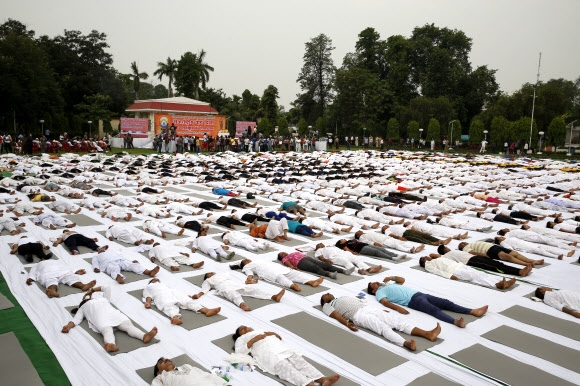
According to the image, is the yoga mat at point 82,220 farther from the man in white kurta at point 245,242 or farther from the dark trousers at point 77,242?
the man in white kurta at point 245,242

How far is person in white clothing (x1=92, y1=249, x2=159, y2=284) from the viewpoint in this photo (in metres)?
6.62

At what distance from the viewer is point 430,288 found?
6.36 metres

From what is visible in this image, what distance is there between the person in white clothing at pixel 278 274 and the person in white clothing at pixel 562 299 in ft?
9.89

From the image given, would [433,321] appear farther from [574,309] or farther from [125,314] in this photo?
[125,314]

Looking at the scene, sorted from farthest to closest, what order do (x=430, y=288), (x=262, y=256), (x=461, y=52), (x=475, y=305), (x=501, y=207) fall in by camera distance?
(x=461, y=52)
(x=501, y=207)
(x=262, y=256)
(x=430, y=288)
(x=475, y=305)

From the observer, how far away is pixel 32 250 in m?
7.35

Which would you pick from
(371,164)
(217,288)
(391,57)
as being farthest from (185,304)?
→ (391,57)

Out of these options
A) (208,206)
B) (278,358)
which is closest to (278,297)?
(278,358)

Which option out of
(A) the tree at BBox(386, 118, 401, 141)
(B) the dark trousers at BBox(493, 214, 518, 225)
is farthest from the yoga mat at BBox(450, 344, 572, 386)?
(A) the tree at BBox(386, 118, 401, 141)

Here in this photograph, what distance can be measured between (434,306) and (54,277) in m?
5.32

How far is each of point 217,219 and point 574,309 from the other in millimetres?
7214

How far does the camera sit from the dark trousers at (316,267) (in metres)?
6.76

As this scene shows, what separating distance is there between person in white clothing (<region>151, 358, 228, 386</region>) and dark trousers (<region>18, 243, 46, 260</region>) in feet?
14.5

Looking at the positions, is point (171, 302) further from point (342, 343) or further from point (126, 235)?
point (126, 235)
